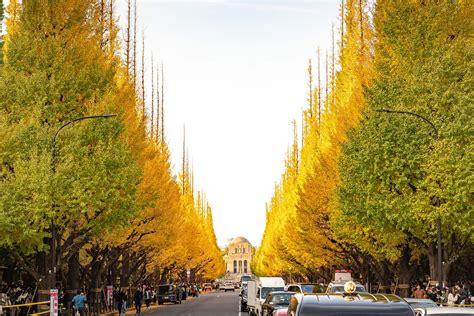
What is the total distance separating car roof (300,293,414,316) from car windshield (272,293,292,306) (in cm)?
1870

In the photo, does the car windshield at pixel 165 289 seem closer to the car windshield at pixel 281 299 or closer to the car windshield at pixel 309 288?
the car windshield at pixel 309 288

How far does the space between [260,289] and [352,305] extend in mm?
28421

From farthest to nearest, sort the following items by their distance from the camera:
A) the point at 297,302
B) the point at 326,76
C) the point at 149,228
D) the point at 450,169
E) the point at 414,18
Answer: the point at 326,76 < the point at 149,228 < the point at 414,18 < the point at 450,169 < the point at 297,302

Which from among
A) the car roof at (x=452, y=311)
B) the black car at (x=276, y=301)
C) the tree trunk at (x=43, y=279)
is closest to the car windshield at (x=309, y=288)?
the black car at (x=276, y=301)

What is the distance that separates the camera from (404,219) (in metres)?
34.4

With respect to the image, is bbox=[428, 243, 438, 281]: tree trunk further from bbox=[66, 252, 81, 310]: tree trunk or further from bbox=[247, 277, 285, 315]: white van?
bbox=[66, 252, 81, 310]: tree trunk

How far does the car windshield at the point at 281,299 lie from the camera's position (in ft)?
92.7

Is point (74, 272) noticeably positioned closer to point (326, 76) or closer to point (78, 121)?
point (78, 121)

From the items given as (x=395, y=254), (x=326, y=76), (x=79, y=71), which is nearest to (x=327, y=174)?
(x=395, y=254)

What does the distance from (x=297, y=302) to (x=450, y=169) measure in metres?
24.1

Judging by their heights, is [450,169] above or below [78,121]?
below

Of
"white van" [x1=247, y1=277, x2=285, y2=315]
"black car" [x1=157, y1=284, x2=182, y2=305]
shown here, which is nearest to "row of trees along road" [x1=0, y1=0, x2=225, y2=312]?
"white van" [x1=247, y1=277, x2=285, y2=315]

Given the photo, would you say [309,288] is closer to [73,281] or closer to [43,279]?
[73,281]

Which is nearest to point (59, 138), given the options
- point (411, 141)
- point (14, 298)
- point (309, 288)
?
point (14, 298)
